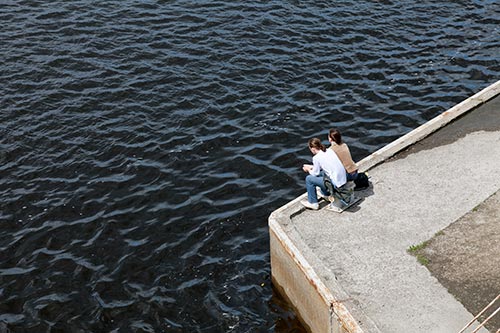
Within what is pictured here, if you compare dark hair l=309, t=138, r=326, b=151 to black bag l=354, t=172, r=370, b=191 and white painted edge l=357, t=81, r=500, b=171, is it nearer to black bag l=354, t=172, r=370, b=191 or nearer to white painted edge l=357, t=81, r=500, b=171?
black bag l=354, t=172, r=370, b=191

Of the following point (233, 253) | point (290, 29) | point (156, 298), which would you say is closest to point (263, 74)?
point (290, 29)

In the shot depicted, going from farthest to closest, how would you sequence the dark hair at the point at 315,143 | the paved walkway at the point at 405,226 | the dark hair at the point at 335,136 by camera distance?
the dark hair at the point at 335,136, the dark hair at the point at 315,143, the paved walkway at the point at 405,226

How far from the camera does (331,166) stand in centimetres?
1664

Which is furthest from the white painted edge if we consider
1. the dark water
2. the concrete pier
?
the dark water

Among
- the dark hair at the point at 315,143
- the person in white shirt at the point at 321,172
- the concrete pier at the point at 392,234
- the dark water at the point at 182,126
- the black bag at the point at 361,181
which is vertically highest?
the dark hair at the point at 315,143

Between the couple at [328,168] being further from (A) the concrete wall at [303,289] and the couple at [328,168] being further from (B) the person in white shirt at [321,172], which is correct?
(A) the concrete wall at [303,289]

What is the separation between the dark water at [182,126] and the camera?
58.4 ft

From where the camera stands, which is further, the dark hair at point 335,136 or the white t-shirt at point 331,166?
the dark hair at point 335,136

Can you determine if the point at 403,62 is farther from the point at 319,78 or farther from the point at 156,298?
the point at 156,298

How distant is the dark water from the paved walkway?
2.16 meters

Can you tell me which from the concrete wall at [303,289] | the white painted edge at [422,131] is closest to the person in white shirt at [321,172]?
the concrete wall at [303,289]

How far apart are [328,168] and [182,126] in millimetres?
8295

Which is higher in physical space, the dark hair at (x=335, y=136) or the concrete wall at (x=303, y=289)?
the dark hair at (x=335, y=136)

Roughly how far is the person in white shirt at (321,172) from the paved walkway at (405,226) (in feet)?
1.20
